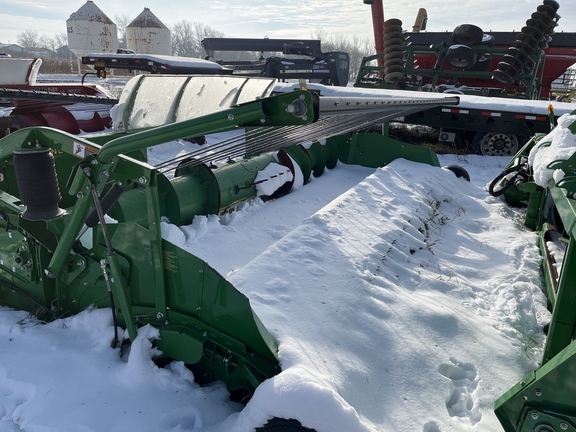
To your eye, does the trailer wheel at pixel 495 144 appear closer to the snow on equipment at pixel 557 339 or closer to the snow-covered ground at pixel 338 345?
the snow-covered ground at pixel 338 345

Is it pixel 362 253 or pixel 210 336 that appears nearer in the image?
pixel 210 336

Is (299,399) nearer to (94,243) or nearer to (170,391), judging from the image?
(170,391)

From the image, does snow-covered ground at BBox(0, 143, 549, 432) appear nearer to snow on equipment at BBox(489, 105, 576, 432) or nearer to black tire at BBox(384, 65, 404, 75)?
snow on equipment at BBox(489, 105, 576, 432)

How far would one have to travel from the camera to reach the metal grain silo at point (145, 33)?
117 feet

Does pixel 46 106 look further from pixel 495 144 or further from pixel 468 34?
pixel 468 34

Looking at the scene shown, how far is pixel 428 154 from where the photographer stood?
7125 mm

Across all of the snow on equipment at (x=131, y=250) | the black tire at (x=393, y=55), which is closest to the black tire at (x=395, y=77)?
the black tire at (x=393, y=55)

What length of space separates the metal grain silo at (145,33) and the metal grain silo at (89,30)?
1.77m

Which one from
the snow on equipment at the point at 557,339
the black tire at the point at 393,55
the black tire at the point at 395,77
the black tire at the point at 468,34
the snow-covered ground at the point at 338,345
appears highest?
the black tire at the point at 468,34

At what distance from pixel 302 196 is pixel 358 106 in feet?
12.6

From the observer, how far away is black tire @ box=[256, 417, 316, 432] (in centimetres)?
195

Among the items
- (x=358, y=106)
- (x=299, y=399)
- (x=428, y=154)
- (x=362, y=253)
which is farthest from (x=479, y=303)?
(x=428, y=154)

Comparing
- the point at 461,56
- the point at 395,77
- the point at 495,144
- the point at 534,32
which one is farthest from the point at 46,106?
the point at 534,32

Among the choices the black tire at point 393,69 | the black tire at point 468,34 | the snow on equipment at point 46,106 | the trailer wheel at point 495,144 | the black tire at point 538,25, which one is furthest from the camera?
the black tire at point 393,69
